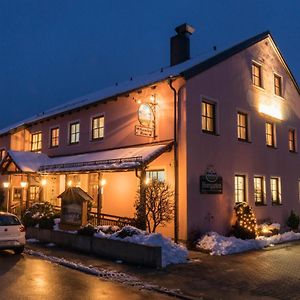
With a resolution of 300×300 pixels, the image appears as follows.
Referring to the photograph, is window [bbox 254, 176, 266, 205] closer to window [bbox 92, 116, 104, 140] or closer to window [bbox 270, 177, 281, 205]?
window [bbox 270, 177, 281, 205]

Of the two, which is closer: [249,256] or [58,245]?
[249,256]

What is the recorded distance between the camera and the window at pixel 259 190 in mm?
18278

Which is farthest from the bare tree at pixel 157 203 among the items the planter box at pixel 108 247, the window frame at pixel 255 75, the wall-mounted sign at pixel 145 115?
the window frame at pixel 255 75

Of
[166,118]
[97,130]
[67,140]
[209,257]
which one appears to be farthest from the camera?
[67,140]

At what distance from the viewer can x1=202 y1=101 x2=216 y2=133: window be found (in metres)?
16.2

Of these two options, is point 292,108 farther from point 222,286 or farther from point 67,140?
point 222,286

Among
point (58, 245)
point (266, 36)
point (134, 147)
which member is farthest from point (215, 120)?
point (58, 245)

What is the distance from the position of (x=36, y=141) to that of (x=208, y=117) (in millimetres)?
12948

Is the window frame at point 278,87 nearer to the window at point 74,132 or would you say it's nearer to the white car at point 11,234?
the window at point 74,132

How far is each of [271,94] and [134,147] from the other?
8.00m

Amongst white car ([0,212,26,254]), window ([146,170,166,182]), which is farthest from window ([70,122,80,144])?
white car ([0,212,26,254])

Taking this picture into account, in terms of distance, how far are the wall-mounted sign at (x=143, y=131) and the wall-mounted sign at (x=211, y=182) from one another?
268cm

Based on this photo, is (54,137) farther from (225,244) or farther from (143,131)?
(225,244)

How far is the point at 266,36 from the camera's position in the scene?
20.0 meters
